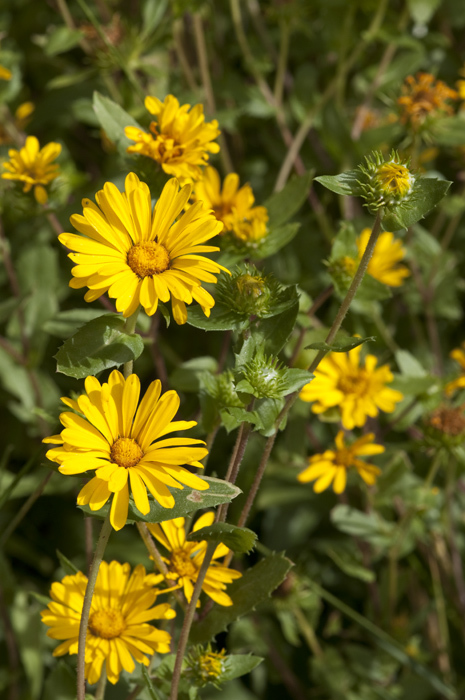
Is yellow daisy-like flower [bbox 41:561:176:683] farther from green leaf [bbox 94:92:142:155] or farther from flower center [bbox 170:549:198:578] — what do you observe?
green leaf [bbox 94:92:142:155]

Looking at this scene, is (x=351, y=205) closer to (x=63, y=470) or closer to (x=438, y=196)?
(x=438, y=196)

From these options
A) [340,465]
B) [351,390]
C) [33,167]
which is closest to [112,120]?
[33,167]

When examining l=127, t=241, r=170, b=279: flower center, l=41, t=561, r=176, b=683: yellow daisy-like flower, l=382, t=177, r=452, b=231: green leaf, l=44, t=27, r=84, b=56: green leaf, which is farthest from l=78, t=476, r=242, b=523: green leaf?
l=44, t=27, r=84, b=56: green leaf

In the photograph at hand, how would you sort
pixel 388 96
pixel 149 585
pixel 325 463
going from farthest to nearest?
pixel 388 96
pixel 325 463
pixel 149 585

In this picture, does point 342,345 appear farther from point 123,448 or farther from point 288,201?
point 288,201

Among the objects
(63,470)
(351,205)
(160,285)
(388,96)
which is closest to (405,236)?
(351,205)
